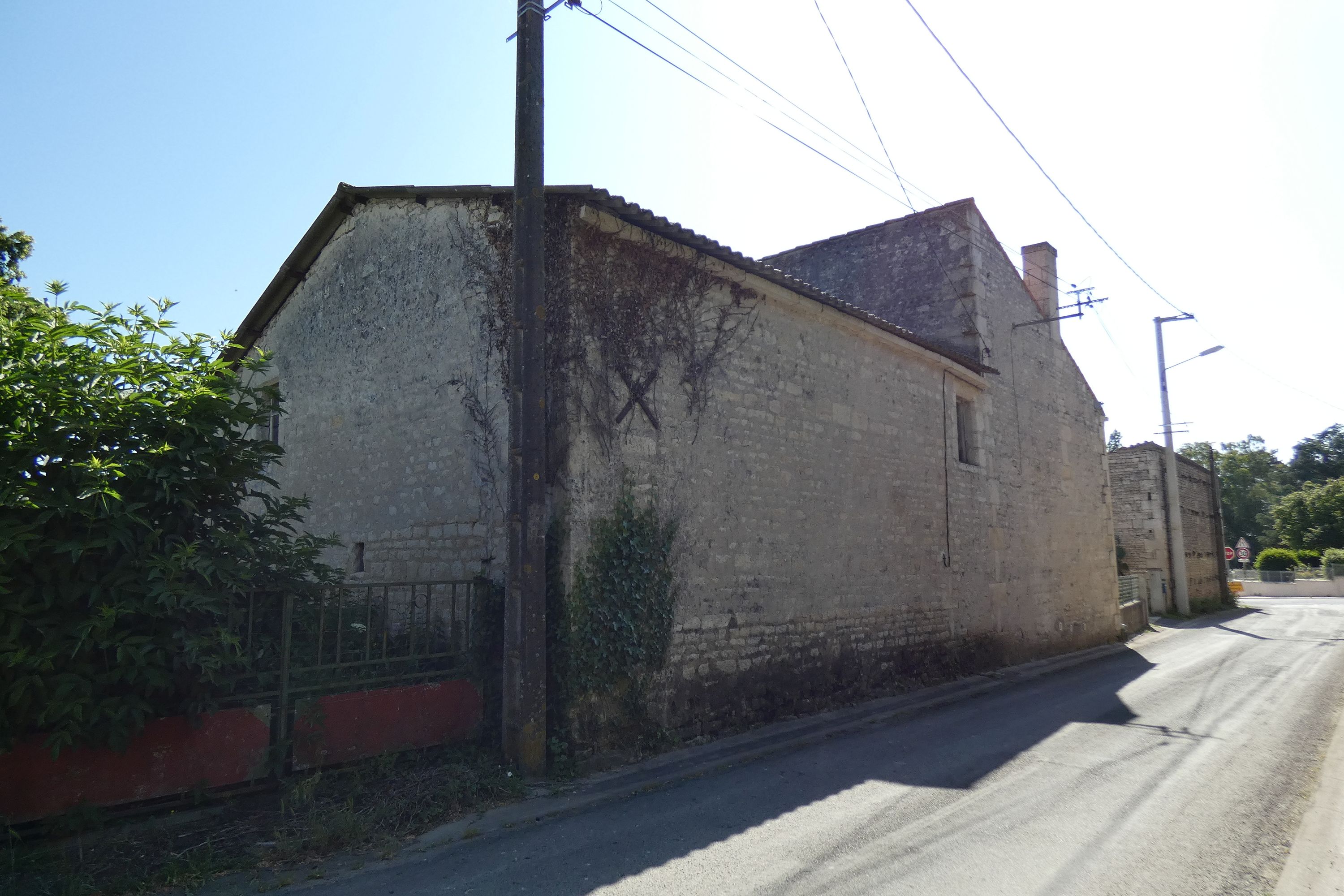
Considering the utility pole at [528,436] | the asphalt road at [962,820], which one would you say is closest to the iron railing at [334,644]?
the utility pole at [528,436]

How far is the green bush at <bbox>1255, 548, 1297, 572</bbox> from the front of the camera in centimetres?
3997

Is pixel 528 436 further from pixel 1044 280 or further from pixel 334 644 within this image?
pixel 1044 280

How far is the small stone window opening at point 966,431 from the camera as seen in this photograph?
1363 cm

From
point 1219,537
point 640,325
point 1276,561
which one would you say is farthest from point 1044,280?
point 1276,561

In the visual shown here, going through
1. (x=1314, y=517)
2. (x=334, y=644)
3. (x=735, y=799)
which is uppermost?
(x=1314, y=517)

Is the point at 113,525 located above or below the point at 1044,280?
below

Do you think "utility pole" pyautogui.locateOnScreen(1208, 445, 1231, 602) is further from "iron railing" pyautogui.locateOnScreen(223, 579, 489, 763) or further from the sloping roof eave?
"iron railing" pyautogui.locateOnScreen(223, 579, 489, 763)

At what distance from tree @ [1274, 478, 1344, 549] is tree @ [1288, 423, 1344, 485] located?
911cm

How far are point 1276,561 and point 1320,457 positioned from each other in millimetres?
22939

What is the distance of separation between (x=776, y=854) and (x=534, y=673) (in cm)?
231

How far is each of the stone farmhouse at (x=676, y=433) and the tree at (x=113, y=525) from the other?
8.43 ft

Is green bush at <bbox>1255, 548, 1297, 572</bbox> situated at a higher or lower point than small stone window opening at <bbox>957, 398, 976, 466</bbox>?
lower

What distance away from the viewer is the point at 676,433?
26.6 ft

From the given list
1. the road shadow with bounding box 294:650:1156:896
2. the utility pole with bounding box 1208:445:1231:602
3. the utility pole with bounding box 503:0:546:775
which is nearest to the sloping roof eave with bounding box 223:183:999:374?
the utility pole with bounding box 503:0:546:775
